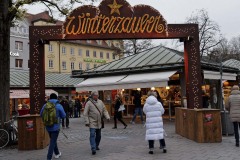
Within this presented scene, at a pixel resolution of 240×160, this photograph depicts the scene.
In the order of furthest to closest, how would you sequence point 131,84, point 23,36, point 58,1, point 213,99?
point 23,36, point 213,99, point 131,84, point 58,1

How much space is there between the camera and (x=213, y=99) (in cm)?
2316

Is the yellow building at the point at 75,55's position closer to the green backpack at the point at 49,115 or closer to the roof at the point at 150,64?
the roof at the point at 150,64

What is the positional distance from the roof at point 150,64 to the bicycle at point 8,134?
993 cm

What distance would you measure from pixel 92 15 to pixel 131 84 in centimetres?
816

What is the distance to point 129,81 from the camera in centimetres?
1952

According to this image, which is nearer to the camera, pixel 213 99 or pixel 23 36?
pixel 213 99

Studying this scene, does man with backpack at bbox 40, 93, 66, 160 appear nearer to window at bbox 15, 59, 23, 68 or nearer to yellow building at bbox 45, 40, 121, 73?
window at bbox 15, 59, 23, 68

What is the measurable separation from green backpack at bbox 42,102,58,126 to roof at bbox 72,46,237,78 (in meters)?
11.3

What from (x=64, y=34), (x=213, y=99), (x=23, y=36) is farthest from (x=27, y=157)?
(x=23, y=36)

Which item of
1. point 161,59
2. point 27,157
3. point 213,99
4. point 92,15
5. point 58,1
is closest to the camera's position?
point 27,157

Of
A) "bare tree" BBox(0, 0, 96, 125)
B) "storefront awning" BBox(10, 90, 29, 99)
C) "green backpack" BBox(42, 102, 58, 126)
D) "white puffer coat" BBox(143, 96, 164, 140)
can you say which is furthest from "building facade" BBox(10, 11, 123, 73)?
"green backpack" BBox(42, 102, 58, 126)

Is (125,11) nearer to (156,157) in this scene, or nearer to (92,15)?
(92,15)

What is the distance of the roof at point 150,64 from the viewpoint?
768 inches

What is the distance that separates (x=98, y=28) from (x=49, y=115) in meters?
4.40
